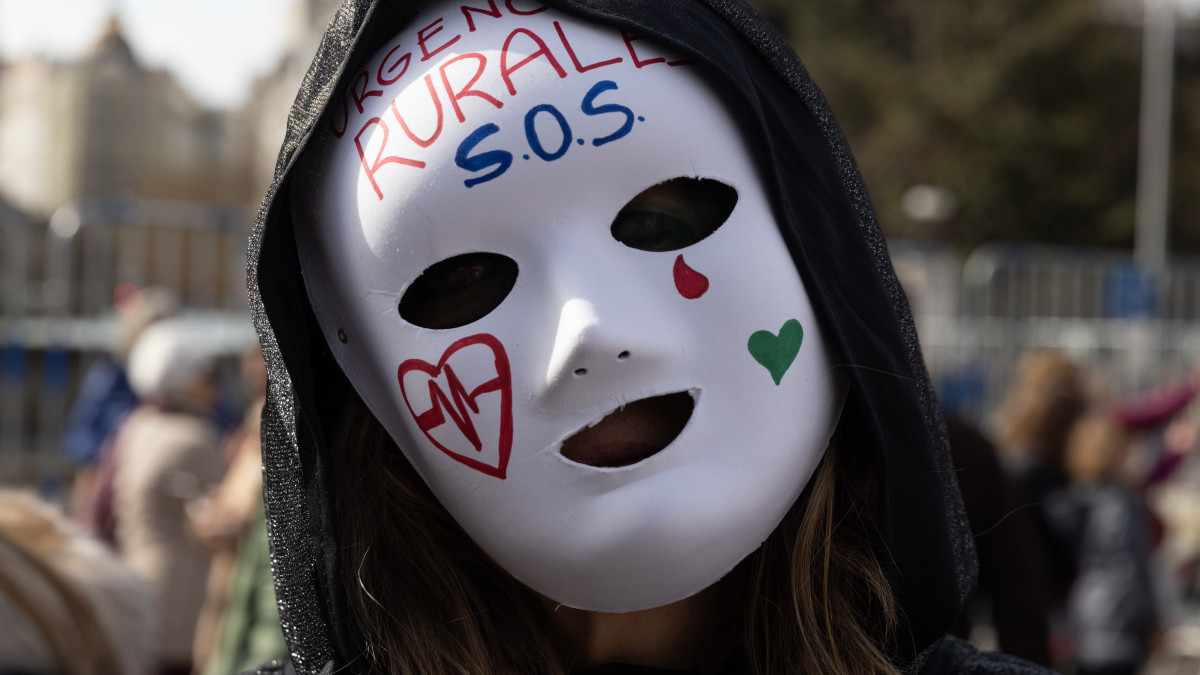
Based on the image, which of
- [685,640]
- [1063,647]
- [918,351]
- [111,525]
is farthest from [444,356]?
[1063,647]

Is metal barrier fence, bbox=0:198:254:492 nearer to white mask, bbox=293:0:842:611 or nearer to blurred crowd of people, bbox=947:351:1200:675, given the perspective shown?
blurred crowd of people, bbox=947:351:1200:675

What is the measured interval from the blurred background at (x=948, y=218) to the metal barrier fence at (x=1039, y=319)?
0.07 feet

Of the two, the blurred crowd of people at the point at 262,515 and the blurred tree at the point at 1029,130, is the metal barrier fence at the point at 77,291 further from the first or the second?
the blurred tree at the point at 1029,130

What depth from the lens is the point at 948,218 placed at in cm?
1786

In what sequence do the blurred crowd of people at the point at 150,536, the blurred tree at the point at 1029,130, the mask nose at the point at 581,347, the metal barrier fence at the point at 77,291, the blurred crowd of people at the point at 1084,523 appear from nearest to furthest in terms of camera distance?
1. the mask nose at the point at 581,347
2. the blurred crowd of people at the point at 150,536
3. the blurred crowd of people at the point at 1084,523
4. the metal barrier fence at the point at 77,291
5. the blurred tree at the point at 1029,130

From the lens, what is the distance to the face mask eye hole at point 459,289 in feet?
4.22

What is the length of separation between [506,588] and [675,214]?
45 cm

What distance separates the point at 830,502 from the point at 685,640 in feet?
0.73

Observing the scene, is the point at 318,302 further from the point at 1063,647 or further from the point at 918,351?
the point at 1063,647

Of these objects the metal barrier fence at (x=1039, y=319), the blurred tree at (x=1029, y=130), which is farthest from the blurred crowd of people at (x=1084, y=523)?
the blurred tree at (x=1029, y=130)

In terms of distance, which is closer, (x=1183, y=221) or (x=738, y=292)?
(x=738, y=292)

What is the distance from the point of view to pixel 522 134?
4.08 feet

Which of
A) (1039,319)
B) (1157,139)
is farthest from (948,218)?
(1039,319)

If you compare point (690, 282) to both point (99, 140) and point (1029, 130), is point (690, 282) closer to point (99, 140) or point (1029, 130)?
point (99, 140)
